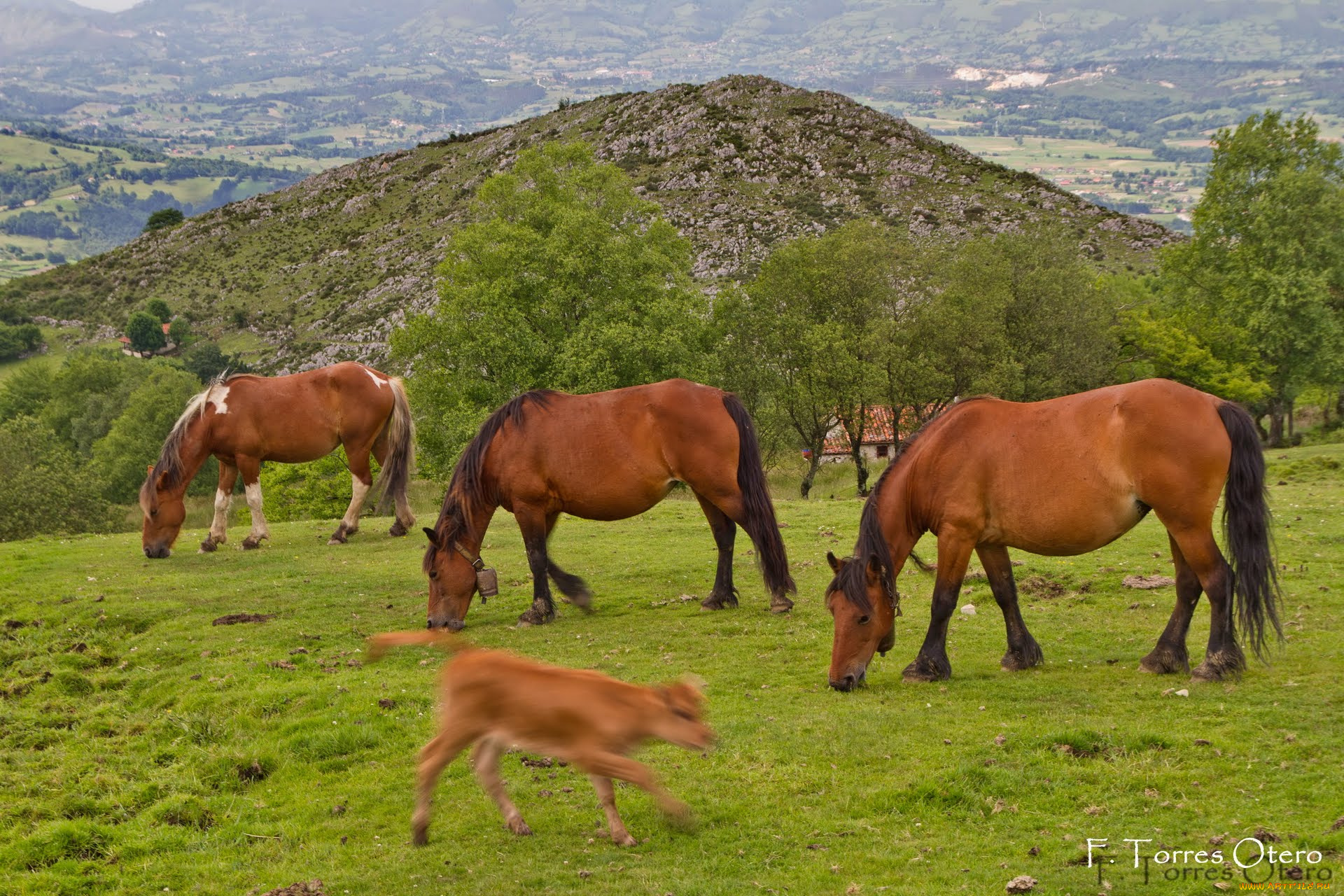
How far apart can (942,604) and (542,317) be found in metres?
29.6

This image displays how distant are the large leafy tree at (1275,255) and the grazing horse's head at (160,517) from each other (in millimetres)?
43115

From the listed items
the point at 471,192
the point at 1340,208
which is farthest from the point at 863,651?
the point at 471,192

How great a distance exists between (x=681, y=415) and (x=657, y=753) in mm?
5552

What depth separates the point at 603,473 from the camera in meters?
13.1

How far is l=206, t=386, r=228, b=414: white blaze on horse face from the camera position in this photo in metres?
18.6

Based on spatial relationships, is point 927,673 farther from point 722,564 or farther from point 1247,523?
point 722,564

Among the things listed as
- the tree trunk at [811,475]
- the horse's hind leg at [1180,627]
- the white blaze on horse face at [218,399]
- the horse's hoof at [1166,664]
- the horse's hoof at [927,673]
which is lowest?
the tree trunk at [811,475]

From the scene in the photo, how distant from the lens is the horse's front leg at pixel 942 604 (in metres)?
9.80

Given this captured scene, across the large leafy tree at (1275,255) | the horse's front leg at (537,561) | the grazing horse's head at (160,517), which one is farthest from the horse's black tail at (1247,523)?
the large leafy tree at (1275,255)

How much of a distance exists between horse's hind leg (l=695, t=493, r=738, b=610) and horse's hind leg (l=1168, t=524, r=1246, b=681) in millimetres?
5939

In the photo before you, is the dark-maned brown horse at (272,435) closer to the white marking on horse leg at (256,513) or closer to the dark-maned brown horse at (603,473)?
the white marking on horse leg at (256,513)

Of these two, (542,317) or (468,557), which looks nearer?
(468,557)

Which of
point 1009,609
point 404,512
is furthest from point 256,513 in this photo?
point 1009,609

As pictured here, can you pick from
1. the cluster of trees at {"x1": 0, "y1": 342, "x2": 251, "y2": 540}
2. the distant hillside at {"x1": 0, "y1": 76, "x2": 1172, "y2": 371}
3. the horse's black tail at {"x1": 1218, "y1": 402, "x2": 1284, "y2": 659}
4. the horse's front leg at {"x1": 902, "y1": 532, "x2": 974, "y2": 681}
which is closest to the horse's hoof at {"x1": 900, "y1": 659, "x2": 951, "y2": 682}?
the horse's front leg at {"x1": 902, "y1": 532, "x2": 974, "y2": 681}
